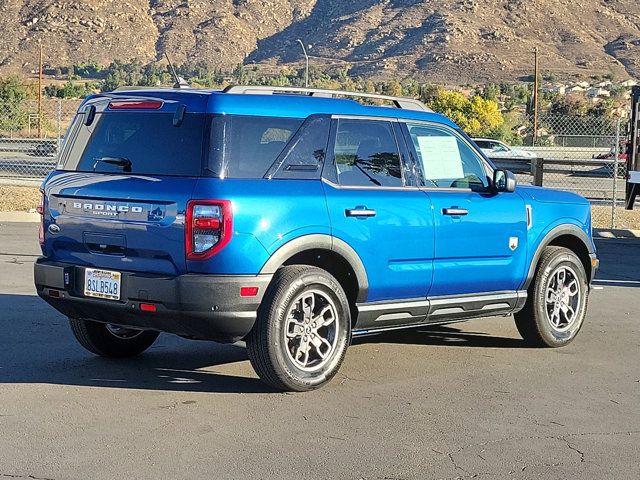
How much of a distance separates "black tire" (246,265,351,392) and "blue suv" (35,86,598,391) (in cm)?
1

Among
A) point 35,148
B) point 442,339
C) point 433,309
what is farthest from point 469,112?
point 433,309

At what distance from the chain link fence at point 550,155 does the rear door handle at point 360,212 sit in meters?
11.9

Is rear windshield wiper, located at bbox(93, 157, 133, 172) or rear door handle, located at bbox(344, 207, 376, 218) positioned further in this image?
rear door handle, located at bbox(344, 207, 376, 218)

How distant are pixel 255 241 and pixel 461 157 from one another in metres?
2.31

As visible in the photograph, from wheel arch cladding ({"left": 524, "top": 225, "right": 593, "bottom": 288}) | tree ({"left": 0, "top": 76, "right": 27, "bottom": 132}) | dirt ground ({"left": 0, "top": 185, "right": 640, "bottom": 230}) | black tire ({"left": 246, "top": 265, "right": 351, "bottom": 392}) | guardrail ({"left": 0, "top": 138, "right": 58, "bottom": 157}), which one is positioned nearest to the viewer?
black tire ({"left": 246, "top": 265, "right": 351, "bottom": 392})

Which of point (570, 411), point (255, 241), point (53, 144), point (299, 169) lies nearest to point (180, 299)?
point (255, 241)

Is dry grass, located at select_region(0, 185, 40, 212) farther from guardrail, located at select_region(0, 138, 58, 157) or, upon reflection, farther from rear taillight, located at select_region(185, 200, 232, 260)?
rear taillight, located at select_region(185, 200, 232, 260)

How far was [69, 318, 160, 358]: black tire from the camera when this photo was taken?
8.17 m

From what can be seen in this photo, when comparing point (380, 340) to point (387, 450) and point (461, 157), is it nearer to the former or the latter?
point (461, 157)

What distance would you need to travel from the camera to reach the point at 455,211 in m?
8.09

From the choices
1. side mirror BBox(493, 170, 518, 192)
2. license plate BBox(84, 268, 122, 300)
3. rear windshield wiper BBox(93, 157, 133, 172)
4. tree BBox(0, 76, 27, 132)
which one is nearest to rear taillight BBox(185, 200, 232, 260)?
license plate BBox(84, 268, 122, 300)

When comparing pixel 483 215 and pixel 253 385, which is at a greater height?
pixel 483 215

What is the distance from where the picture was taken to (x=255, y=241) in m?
6.87

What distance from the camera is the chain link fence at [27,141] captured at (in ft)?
103
